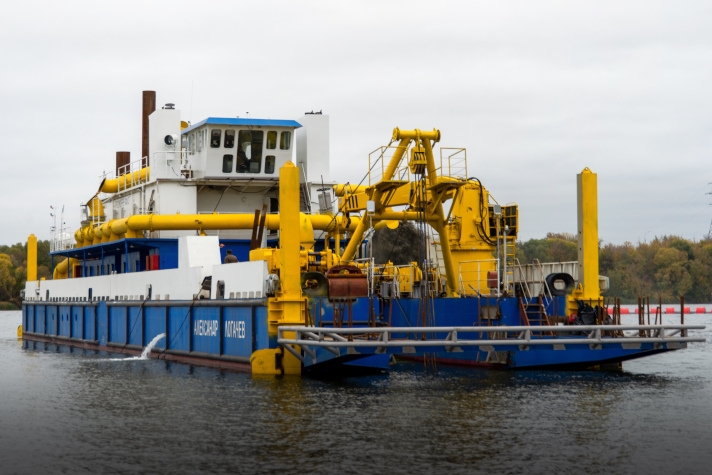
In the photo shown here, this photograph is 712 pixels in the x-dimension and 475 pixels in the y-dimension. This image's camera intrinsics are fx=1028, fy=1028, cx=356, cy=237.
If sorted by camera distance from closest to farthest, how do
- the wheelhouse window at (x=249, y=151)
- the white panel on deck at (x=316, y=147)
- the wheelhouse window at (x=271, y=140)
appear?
the wheelhouse window at (x=249, y=151) < the wheelhouse window at (x=271, y=140) < the white panel on deck at (x=316, y=147)

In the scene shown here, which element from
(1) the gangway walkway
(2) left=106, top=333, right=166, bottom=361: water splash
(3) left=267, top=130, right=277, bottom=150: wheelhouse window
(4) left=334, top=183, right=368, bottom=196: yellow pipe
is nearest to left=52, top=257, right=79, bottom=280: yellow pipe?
(2) left=106, top=333, right=166, bottom=361: water splash

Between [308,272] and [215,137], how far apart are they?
11.4m

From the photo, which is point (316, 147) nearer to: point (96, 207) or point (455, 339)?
point (96, 207)

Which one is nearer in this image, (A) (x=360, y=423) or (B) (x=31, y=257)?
(A) (x=360, y=423)

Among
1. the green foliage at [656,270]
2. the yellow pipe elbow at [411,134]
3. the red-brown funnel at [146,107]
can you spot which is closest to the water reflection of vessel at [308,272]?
the yellow pipe elbow at [411,134]

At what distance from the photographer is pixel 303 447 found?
15398 millimetres

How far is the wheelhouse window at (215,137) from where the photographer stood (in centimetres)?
3341

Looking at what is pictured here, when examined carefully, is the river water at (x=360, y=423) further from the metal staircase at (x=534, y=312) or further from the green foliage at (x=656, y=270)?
the green foliage at (x=656, y=270)

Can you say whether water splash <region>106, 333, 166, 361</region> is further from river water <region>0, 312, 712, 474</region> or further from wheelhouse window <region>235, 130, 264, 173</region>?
wheelhouse window <region>235, 130, 264, 173</region>

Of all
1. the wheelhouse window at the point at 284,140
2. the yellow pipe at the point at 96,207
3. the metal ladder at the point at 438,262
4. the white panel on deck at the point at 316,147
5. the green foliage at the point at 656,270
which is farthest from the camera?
the green foliage at the point at 656,270

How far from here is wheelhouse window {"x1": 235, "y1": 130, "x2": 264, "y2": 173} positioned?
3384cm

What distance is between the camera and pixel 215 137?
110 feet

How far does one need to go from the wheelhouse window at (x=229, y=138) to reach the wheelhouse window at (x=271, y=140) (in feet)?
3.98

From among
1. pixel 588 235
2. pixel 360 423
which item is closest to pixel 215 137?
pixel 588 235
